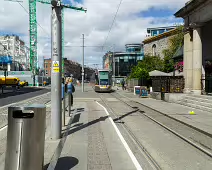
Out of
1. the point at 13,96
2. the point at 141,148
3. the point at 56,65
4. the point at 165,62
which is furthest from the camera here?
the point at 165,62

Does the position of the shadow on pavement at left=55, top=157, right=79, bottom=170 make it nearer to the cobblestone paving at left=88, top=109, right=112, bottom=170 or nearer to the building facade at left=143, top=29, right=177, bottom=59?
the cobblestone paving at left=88, top=109, right=112, bottom=170

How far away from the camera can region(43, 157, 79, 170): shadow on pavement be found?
16.1 feet

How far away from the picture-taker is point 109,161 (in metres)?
5.33

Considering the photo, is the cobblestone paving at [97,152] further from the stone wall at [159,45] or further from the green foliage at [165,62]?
the stone wall at [159,45]

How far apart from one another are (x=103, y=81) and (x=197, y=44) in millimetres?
18489

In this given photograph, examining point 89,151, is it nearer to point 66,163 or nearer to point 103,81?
point 66,163

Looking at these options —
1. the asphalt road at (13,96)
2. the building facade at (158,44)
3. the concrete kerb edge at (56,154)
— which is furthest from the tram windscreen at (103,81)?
the concrete kerb edge at (56,154)

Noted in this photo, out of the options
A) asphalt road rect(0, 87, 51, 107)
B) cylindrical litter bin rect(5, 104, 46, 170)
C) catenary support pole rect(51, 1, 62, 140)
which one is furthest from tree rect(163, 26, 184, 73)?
cylindrical litter bin rect(5, 104, 46, 170)

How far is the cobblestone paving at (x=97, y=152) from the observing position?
5.05 metres

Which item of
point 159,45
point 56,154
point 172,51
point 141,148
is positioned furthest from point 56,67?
point 159,45

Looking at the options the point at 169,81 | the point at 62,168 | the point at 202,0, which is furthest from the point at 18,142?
the point at 169,81

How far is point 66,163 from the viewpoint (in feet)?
17.0

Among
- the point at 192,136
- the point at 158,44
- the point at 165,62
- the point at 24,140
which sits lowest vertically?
the point at 192,136

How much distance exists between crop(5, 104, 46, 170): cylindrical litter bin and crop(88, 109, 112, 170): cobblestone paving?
125cm
